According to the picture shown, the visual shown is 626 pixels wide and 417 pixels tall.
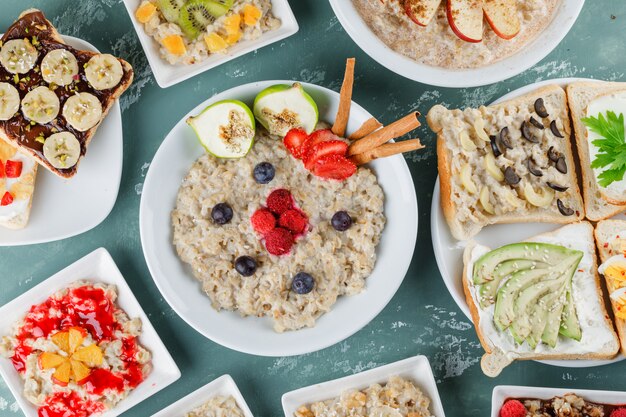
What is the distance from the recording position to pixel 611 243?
3553 mm

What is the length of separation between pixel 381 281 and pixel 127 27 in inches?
72.8

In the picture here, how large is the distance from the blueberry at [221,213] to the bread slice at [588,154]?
5.85 ft

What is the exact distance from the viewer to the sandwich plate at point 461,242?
138 inches

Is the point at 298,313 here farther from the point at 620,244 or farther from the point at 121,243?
the point at 620,244

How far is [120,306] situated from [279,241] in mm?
969

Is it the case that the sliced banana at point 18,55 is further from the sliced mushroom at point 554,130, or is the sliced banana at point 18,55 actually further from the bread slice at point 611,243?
the bread slice at point 611,243

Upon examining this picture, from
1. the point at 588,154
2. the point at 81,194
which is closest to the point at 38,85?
the point at 81,194

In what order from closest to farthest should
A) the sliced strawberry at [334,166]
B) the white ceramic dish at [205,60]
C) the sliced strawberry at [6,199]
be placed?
the sliced strawberry at [334,166]
the white ceramic dish at [205,60]
the sliced strawberry at [6,199]

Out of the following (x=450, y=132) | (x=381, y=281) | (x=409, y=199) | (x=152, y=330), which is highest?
(x=450, y=132)

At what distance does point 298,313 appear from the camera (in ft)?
11.4

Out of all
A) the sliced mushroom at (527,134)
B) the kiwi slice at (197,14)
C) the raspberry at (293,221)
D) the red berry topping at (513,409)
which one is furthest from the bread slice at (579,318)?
the kiwi slice at (197,14)

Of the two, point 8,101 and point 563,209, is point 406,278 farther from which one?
point 8,101

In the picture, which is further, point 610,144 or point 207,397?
point 207,397

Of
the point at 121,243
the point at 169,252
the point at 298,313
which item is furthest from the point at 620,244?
the point at 121,243
